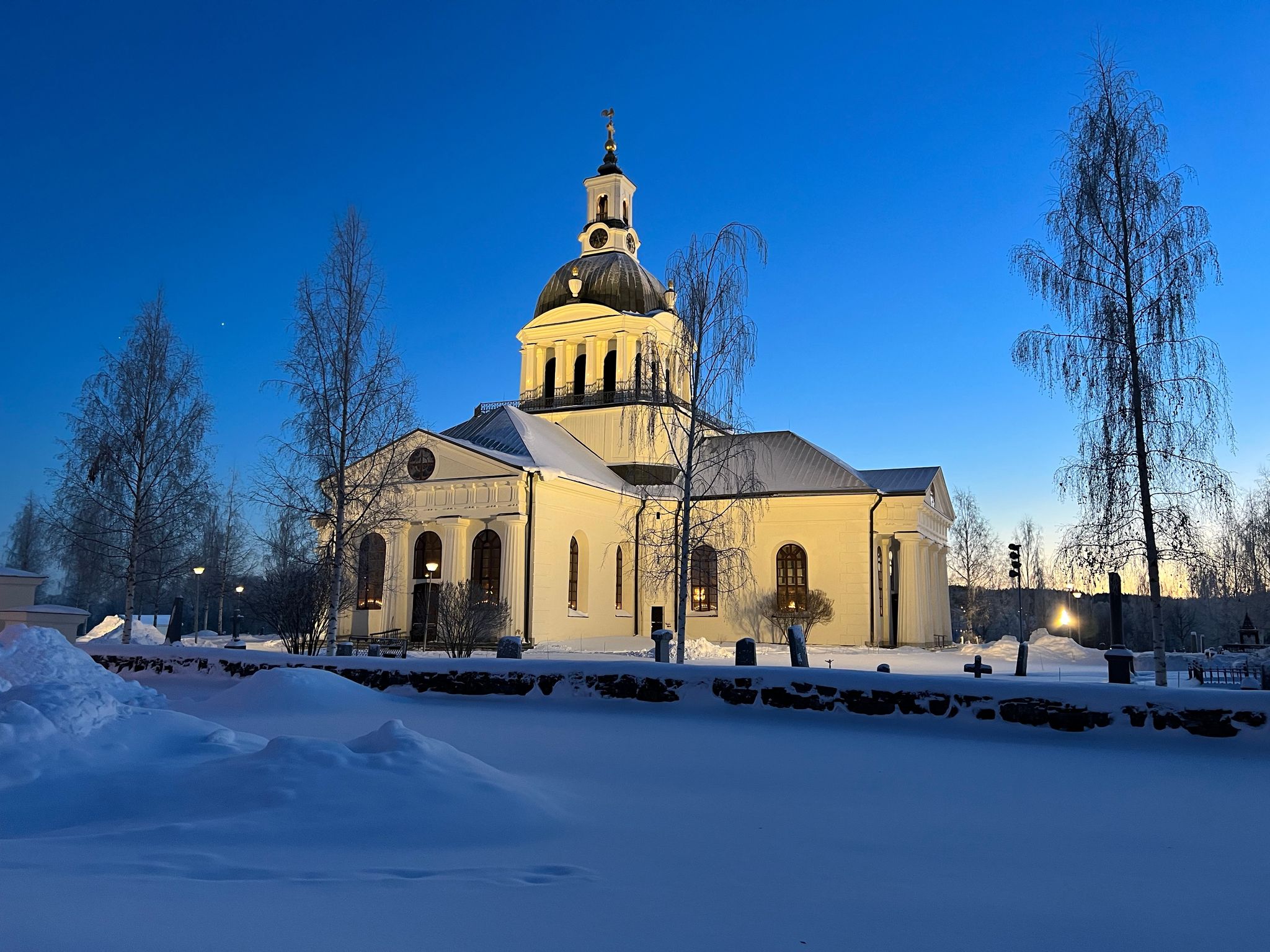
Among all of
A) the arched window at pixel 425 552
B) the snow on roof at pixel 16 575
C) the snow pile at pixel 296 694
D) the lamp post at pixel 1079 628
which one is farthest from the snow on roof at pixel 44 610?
the lamp post at pixel 1079 628

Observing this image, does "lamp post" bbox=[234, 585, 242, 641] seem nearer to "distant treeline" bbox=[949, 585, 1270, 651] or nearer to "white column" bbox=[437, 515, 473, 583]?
"white column" bbox=[437, 515, 473, 583]

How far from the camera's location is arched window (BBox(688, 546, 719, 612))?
32281 millimetres

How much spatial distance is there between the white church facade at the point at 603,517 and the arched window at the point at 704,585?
0.06 meters

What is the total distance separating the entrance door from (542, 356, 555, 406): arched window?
11.4m

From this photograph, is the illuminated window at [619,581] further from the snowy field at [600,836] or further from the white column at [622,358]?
the snowy field at [600,836]

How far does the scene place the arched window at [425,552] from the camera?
28688 millimetres

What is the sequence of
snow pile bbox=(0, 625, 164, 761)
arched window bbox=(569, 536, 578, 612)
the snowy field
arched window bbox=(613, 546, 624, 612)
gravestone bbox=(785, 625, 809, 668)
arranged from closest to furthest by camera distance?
1. the snowy field
2. snow pile bbox=(0, 625, 164, 761)
3. gravestone bbox=(785, 625, 809, 668)
4. arched window bbox=(569, 536, 578, 612)
5. arched window bbox=(613, 546, 624, 612)

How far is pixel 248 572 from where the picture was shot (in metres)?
54.2

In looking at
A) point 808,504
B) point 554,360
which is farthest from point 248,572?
point 808,504

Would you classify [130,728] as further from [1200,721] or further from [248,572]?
[248,572]

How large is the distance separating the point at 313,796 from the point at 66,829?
1191 millimetres

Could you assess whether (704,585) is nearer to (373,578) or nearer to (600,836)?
(373,578)

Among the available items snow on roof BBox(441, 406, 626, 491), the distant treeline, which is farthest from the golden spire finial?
the distant treeline

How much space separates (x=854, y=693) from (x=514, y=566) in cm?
1913
